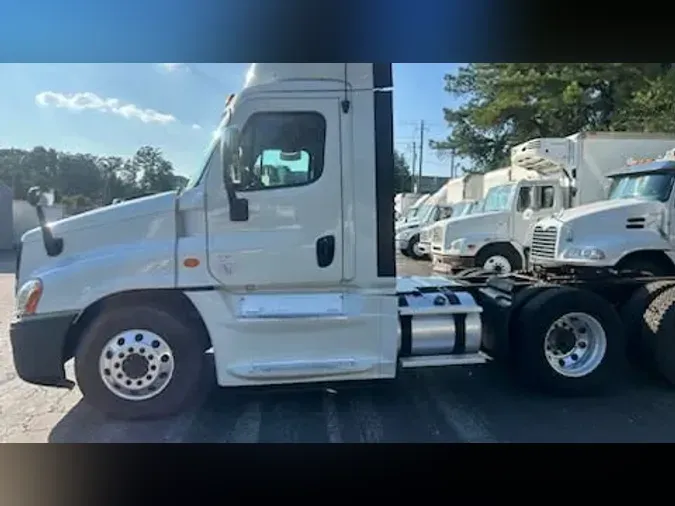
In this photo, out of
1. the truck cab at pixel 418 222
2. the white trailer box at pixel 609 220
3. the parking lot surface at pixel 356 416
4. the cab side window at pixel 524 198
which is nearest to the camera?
the parking lot surface at pixel 356 416

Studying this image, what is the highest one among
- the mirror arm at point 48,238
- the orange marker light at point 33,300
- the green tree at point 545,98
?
the green tree at point 545,98

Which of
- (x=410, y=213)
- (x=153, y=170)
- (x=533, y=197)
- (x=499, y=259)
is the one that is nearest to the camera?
(x=153, y=170)

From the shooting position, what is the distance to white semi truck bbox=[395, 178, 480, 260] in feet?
11.1

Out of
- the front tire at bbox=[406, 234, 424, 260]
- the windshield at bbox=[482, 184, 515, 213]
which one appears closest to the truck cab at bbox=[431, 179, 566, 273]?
the windshield at bbox=[482, 184, 515, 213]

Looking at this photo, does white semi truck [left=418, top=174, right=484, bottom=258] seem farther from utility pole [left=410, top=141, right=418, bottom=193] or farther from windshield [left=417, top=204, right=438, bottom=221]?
utility pole [left=410, top=141, right=418, bottom=193]

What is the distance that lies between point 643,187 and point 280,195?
2.89 m

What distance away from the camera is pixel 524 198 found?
4180 millimetres

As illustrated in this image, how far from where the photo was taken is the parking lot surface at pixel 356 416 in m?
3.22

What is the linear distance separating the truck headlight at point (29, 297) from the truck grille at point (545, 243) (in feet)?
10.9

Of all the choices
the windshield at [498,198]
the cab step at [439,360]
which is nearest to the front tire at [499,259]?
the windshield at [498,198]

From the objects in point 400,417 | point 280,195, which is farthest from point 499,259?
point 280,195

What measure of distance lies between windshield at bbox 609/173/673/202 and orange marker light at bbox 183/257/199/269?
9.95 ft

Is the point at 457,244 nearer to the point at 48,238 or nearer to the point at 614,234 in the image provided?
the point at 614,234

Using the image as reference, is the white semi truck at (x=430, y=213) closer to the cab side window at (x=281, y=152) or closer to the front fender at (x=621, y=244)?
the cab side window at (x=281, y=152)
